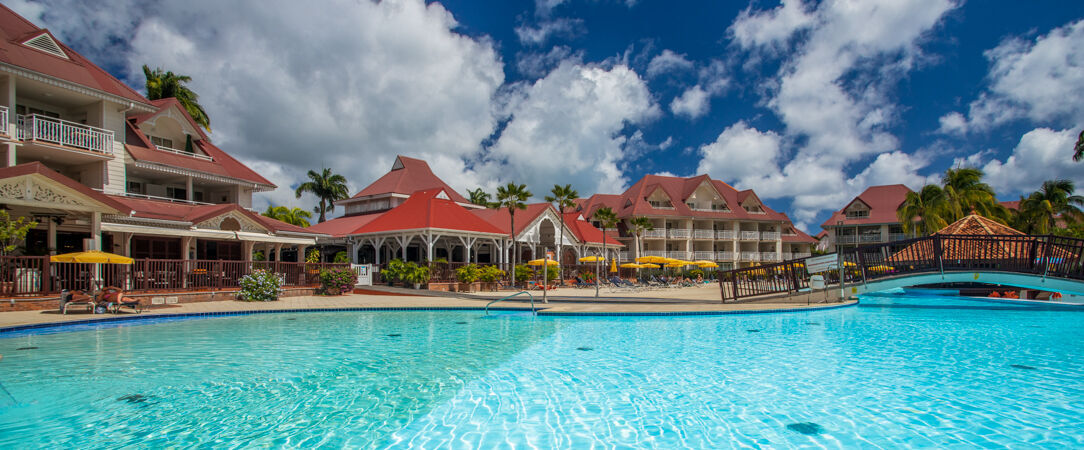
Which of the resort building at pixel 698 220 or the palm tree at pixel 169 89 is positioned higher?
the palm tree at pixel 169 89

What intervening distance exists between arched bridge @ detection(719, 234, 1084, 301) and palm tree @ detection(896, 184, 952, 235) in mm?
15071

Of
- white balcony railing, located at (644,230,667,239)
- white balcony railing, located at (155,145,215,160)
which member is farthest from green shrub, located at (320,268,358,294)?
white balcony railing, located at (644,230,667,239)

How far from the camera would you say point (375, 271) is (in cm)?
2717

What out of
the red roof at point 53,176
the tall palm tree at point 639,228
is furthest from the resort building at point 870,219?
the red roof at point 53,176

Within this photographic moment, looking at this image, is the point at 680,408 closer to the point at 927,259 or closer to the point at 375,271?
the point at 927,259

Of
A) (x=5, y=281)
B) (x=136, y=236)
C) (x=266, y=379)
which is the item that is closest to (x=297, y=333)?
(x=266, y=379)

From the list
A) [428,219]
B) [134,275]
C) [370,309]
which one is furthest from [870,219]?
[134,275]

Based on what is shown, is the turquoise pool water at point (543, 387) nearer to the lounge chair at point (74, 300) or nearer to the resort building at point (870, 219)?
the lounge chair at point (74, 300)

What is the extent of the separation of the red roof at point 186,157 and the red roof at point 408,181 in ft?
38.9

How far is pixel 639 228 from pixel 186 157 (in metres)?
30.7

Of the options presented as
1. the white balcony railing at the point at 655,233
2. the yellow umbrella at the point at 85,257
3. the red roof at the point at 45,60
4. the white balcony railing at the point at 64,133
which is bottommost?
the yellow umbrella at the point at 85,257

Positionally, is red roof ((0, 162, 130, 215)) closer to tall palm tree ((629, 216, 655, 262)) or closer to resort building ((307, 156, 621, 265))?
resort building ((307, 156, 621, 265))

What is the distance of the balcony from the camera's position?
157ft

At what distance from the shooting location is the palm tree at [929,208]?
1291 inches
